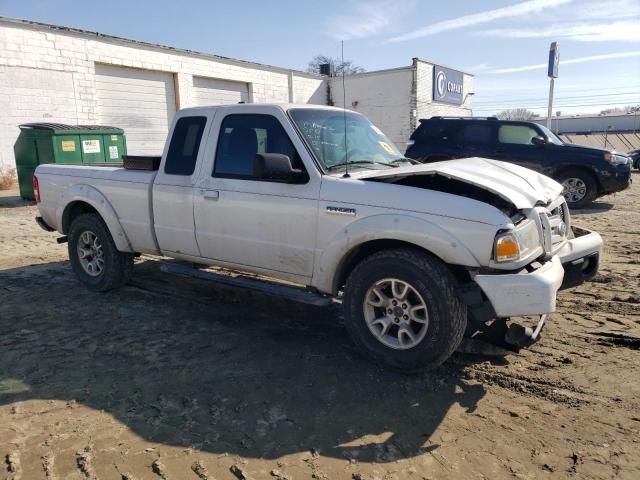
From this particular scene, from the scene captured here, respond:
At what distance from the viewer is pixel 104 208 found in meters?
5.46

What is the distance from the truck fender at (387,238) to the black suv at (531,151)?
8.01m

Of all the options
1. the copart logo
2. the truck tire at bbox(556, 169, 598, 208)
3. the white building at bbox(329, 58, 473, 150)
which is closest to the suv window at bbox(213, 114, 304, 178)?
the truck tire at bbox(556, 169, 598, 208)

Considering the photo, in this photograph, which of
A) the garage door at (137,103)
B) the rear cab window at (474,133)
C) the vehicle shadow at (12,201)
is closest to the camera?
the rear cab window at (474,133)

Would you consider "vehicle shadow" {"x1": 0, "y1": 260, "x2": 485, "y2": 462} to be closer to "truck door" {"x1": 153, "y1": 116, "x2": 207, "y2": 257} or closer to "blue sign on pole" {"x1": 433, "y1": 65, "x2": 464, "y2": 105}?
"truck door" {"x1": 153, "y1": 116, "x2": 207, "y2": 257}

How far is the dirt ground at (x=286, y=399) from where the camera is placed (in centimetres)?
279

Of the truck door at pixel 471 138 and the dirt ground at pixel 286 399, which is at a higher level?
the truck door at pixel 471 138

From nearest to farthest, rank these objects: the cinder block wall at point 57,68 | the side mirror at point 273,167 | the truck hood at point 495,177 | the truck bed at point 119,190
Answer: the truck hood at point 495,177 → the side mirror at point 273,167 → the truck bed at point 119,190 → the cinder block wall at point 57,68

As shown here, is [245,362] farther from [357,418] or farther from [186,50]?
[186,50]

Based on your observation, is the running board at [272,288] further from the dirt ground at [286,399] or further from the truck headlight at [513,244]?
the truck headlight at [513,244]

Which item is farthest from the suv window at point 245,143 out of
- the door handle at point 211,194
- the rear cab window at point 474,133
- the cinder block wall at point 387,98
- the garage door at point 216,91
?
the cinder block wall at point 387,98

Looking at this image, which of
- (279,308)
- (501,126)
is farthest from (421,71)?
(279,308)

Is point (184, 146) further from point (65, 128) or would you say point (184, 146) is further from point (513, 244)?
point (65, 128)

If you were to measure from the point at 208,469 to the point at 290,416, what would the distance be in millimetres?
639

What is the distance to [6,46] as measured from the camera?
44.3 feet
